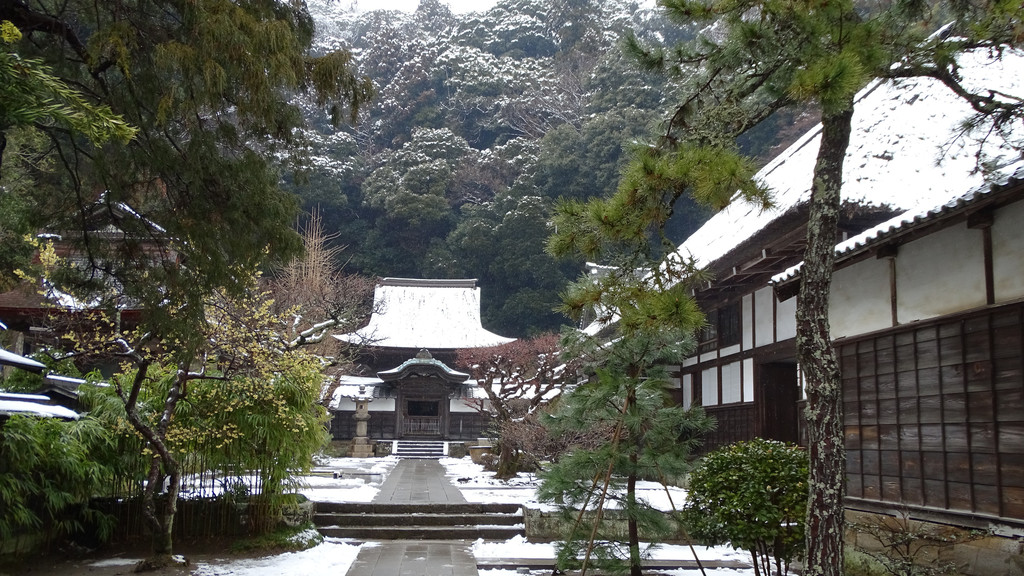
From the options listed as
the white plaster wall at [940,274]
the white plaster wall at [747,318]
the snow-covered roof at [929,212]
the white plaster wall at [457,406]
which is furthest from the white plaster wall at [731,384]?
the white plaster wall at [457,406]

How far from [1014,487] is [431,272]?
115ft

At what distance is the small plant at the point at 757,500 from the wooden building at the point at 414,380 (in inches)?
745

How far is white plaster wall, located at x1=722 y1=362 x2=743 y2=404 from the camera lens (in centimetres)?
1171

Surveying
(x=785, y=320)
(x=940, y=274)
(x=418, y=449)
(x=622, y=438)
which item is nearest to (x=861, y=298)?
(x=940, y=274)

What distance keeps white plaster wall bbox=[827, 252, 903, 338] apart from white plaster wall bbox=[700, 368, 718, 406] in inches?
202

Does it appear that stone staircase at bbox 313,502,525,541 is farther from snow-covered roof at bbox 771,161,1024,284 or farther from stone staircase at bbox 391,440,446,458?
stone staircase at bbox 391,440,446,458

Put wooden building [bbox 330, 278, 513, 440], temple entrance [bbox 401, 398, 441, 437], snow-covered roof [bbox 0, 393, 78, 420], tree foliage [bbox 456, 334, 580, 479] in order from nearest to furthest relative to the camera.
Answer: snow-covered roof [bbox 0, 393, 78, 420] → tree foliage [bbox 456, 334, 580, 479] → wooden building [bbox 330, 278, 513, 440] → temple entrance [bbox 401, 398, 441, 437]

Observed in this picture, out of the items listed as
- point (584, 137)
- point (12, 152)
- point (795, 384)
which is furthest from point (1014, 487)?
point (584, 137)

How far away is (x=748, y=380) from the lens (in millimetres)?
11297

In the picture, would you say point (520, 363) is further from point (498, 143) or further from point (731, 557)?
point (498, 143)

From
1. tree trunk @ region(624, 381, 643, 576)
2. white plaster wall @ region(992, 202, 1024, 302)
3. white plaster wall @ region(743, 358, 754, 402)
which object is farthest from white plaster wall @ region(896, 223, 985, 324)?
white plaster wall @ region(743, 358, 754, 402)

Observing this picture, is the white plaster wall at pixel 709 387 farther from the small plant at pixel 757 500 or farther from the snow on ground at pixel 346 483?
the small plant at pixel 757 500

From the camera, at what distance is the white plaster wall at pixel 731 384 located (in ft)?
38.4

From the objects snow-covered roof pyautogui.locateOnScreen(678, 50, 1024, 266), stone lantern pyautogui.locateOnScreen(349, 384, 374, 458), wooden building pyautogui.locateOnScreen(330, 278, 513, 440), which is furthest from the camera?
wooden building pyautogui.locateOnScreen(330, 278, 513, 440)
